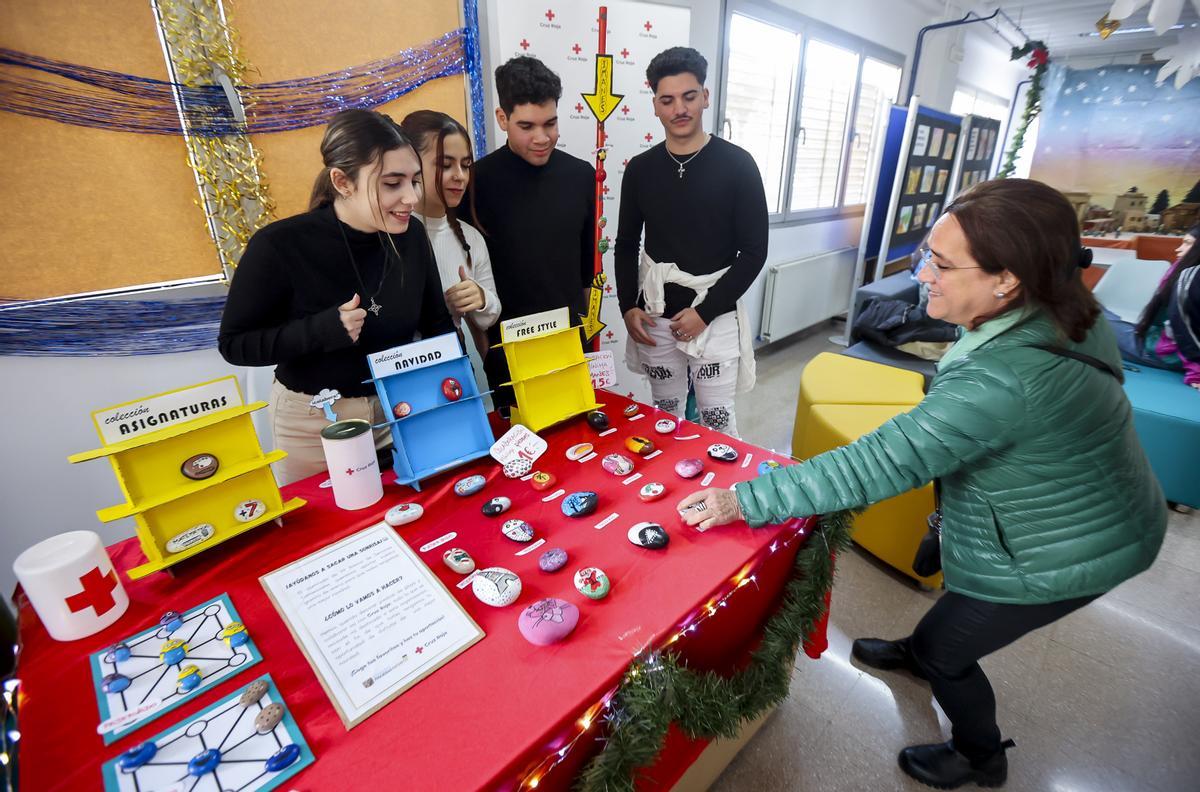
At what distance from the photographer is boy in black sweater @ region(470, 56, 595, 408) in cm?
148

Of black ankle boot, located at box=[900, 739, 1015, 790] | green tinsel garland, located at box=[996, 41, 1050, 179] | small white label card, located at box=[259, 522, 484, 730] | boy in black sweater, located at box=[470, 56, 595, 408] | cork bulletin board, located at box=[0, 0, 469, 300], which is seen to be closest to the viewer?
small white label card, located at box=[259, 522, 484, 730]

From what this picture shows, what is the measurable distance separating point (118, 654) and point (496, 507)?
559 mm

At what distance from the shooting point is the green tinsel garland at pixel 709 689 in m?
0.69

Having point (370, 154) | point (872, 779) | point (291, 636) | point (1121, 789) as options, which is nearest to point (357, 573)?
point (291, 636)

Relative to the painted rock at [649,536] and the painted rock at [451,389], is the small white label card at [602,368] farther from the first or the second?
the painted rock at [649,536]

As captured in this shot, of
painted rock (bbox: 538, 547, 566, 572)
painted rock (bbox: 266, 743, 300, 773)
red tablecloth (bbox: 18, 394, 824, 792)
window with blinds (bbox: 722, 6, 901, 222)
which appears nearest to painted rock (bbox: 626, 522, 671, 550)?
red tablecloth (bbox: 18, 394, 824, 792)

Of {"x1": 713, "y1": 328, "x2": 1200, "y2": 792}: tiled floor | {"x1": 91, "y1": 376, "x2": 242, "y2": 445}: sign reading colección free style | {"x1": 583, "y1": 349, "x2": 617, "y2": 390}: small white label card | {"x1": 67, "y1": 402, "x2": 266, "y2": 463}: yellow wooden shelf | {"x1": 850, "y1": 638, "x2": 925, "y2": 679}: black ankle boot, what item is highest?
{"x1": 91, "y1": 376, "x2": 242, "y2": 445}: sign reading colección free style

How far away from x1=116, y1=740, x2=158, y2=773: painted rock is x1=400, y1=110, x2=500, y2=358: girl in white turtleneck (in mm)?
988

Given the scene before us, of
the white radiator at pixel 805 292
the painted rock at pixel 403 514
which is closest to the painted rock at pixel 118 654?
the painted rock at pixel 403 514

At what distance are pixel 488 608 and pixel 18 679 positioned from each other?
0.59 metres

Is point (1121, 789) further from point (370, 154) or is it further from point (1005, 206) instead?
point (370, 154)

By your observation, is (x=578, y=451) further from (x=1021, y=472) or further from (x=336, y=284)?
(x=1021, y=472)

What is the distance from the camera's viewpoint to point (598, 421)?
4.34 ft

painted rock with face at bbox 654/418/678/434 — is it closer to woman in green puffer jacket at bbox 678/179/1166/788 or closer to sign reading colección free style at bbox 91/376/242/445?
woman in green puffer jacket at bbox 678/179/1166/788
